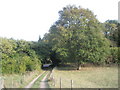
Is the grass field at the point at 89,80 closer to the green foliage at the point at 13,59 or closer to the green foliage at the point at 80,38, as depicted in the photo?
Result: the green foliage at the point at 13,59

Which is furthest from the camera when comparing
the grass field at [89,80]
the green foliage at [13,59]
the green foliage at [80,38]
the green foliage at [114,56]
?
the green foliage at [114,56]

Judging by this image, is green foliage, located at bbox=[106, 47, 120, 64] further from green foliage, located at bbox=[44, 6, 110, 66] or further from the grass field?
the grass field

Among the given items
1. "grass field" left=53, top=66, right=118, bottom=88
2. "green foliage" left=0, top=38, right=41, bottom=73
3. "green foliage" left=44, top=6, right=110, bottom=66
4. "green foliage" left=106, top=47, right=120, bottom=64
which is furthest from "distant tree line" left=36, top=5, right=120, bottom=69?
"grass field" left=53, top=66, right=118, bottom=88

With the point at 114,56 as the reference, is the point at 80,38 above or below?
above

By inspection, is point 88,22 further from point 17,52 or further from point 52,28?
point 17,52

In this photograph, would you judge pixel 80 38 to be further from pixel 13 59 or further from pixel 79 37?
pixel 13 59

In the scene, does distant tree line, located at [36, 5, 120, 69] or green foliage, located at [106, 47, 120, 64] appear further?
green foliage, located at [106, 47, 120, 64]

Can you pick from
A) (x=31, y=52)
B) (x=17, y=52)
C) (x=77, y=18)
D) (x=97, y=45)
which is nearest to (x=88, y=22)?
(x=77, y=18)

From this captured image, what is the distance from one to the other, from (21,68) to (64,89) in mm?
11231

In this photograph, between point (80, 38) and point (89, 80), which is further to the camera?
point (80, 38)

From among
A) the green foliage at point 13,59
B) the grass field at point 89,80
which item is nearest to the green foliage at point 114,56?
the grass field at point 89,80

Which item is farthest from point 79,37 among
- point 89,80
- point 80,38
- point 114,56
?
point 89,80

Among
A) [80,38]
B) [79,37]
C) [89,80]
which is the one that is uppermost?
[79,37]

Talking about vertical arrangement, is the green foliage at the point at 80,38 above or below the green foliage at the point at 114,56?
above
